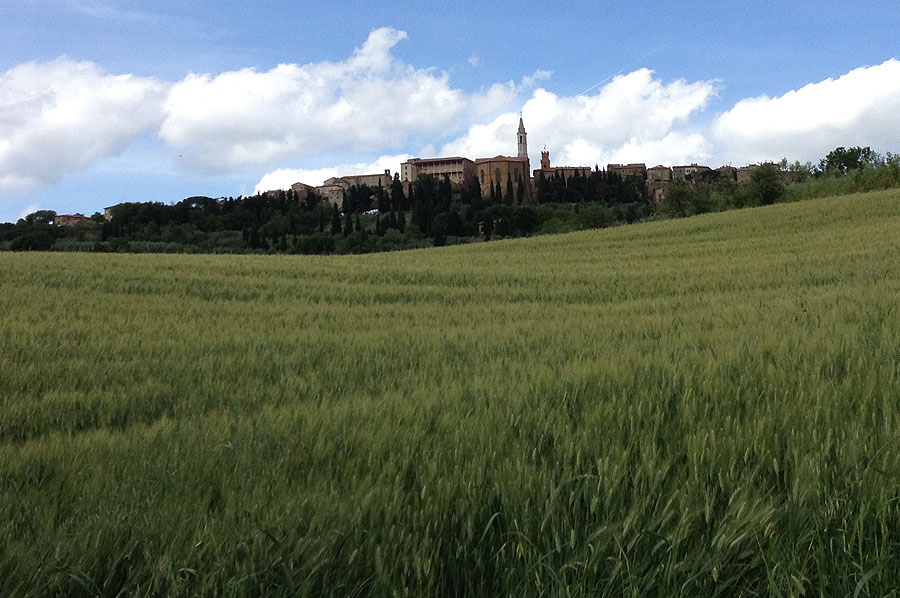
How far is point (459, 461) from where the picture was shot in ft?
7.97

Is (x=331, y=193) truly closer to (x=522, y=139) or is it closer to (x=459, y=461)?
(x=522, y=139)

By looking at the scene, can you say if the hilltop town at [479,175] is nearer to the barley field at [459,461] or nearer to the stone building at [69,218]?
the stone building at [69,218]

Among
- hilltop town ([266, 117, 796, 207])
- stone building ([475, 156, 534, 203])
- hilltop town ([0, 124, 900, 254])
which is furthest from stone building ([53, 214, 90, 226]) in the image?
stone building ([475, 156, 534, 203])

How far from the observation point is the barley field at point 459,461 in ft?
5.49

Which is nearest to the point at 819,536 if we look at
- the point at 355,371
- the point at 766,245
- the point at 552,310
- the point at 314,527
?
the point at 314,527

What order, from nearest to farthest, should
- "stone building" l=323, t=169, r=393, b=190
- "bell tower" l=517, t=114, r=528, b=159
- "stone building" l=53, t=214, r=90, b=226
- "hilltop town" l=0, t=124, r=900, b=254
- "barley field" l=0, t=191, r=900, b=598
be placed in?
"barley field" l=0, t=191, r=900, b=598 < "hilltop town" l=0, t=124, r=900, b=254 < "stone building" l=53, t=214, r=90, b=226 < "stone building" l=323, t=169, r=393, b=190 < "bell tower" l=517, t=114, r=528, b=159

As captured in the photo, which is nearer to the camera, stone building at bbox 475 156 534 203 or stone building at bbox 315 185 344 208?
stone building at bbox 475 156 534 203

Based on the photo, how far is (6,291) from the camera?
10.2 meters

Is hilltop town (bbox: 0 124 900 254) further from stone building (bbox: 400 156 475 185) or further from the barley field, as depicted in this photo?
the barley field

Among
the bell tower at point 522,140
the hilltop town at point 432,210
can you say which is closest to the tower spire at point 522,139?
the bell tower at point 522,140

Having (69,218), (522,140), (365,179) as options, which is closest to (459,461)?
(69,218)

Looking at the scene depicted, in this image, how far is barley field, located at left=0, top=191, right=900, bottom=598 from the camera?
5.49 feet

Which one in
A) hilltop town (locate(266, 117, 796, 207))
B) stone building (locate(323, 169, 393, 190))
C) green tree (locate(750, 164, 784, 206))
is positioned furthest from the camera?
stone building (locate(323, 169, 393, 190))

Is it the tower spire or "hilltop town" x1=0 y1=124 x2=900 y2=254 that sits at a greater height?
the tower spire
